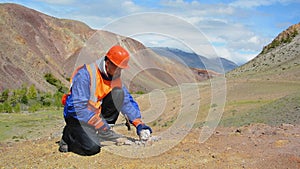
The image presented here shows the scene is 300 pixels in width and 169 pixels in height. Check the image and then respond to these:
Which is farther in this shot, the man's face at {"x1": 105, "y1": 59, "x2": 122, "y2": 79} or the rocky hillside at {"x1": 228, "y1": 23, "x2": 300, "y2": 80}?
the rocky hillside at {"x1": 228, "y1": 23, "x2": 300, "y2": 80}

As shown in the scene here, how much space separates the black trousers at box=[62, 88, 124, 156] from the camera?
6.00 meters

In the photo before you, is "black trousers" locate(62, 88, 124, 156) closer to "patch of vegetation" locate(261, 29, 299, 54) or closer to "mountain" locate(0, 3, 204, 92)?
"mountain" locate(0, 3, 204, 92)

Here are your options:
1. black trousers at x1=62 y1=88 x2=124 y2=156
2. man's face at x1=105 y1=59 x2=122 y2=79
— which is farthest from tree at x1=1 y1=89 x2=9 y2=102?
man's face at x1=105 y1=59 x2=122 y2=79

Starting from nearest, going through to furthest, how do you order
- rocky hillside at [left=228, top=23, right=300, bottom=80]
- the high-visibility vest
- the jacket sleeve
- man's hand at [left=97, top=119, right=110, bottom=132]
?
the high-visibility vest, man's hand at [left=97, top=119, right=110, bottom=132], the jacket sleeve, rocky hillside at [left=228, top=23, right=300, bottom=80]

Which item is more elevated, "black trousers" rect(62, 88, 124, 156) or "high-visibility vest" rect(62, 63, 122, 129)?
"high-visibility vest" rect(62, 63, 122, 129)

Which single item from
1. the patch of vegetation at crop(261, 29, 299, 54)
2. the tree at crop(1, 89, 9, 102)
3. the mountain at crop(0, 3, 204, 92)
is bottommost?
the tree at crop(1, 89, 9, 102)

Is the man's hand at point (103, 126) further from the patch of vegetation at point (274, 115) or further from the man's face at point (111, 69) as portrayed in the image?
the patch of vegetation at point (274, 115)

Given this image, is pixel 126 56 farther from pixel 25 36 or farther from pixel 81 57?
pixel 25 36

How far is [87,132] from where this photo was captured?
5.96m

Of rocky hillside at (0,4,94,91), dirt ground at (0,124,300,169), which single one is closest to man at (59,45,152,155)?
dirt ground at (0,124,300,169)

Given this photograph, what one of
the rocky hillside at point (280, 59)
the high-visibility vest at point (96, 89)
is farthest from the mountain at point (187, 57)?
the rocky hillside at point (280, 59)

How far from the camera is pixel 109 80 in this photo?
5828mm

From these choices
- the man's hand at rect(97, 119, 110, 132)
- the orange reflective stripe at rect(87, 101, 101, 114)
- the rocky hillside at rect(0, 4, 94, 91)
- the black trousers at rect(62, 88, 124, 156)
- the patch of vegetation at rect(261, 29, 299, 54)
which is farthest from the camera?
the rocky hillside at rect(0, 4, 94, 91)

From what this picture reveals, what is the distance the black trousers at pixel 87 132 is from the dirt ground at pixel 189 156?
15cm
